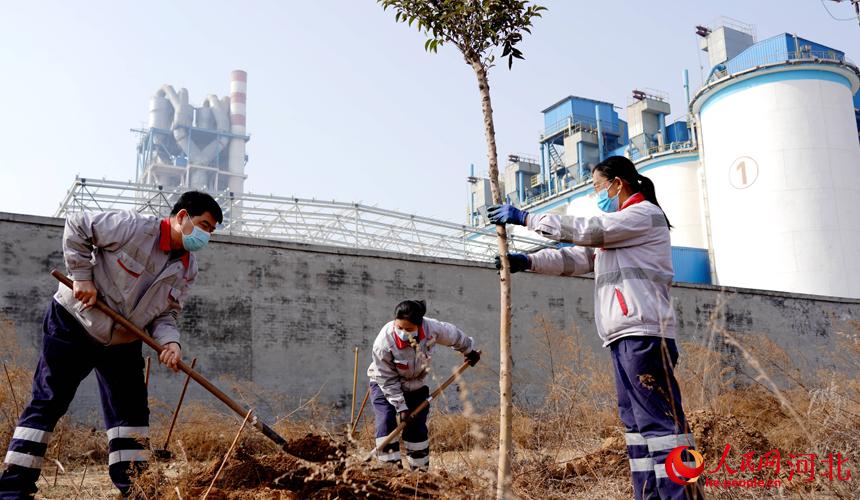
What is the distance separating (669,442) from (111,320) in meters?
2.90

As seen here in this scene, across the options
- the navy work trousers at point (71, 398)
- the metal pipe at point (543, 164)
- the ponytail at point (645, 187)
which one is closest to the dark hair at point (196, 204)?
the navy work trousers at point (71, 398)

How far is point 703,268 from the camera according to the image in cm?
2572

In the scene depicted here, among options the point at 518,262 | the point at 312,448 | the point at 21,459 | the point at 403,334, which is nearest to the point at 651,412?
the point at 518,262

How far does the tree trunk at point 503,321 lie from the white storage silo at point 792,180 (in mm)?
21618

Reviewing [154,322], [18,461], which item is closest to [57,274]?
[154,322]

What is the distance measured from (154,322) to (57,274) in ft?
1.93

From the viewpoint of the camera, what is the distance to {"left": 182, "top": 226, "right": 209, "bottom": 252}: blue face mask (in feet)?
12.5

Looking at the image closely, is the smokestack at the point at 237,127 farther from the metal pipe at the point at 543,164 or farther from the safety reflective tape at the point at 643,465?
the safety reflective tape at the point at 643,465

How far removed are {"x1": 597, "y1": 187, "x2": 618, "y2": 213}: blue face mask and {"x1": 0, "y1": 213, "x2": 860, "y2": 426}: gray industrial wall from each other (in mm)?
4871

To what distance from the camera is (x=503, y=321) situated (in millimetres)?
2908

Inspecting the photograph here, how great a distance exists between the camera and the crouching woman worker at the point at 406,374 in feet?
16.1

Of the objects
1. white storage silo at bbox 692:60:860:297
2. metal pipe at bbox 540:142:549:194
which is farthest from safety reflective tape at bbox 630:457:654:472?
metal pipe at bbox 540:142:549:194

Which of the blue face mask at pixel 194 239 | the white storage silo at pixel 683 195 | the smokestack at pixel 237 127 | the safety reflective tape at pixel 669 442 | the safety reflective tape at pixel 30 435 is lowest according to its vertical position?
the safety reflective tape at pixel 669 442

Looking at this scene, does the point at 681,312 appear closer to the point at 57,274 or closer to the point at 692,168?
the point at 57,274
